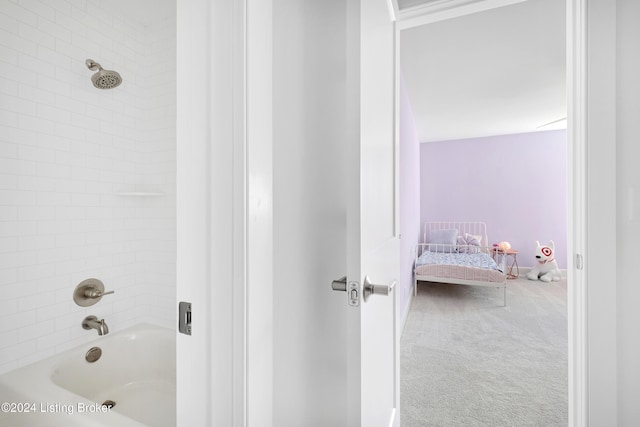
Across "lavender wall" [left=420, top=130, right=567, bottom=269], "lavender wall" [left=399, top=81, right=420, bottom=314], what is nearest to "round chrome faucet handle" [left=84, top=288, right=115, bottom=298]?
"lavender wall" [left=399, top=81, right=420, bottom=314]

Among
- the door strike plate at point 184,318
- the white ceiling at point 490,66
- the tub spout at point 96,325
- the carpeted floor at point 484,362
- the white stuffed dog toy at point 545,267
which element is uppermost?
the white ceiling at point 490,66

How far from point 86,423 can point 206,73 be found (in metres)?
1.27

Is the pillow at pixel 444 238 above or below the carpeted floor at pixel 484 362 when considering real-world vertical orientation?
above

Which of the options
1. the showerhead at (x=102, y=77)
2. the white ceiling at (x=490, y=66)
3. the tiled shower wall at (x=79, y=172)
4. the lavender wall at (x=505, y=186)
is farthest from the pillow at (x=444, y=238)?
the showerhead at (x=102, y=77)

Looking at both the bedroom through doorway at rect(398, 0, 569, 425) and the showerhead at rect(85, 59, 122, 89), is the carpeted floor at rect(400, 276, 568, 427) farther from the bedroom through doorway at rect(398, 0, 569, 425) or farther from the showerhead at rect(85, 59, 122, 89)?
the showerhead at rect(85, 59, 122, 89)

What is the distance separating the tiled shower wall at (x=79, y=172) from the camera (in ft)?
4.83

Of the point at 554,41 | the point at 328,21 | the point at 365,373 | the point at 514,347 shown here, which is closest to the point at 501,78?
the point at 554,41

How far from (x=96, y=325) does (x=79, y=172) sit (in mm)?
893

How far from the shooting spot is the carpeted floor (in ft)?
5.84

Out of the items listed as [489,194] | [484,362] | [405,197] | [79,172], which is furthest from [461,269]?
[79,172]

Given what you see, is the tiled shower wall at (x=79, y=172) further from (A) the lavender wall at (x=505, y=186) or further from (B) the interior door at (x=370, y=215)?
(A) the lavender wall at (x=505, y=186)

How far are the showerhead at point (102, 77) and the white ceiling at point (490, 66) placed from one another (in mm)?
2050

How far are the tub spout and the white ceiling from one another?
2.89 m

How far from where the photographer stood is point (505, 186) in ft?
18.9
